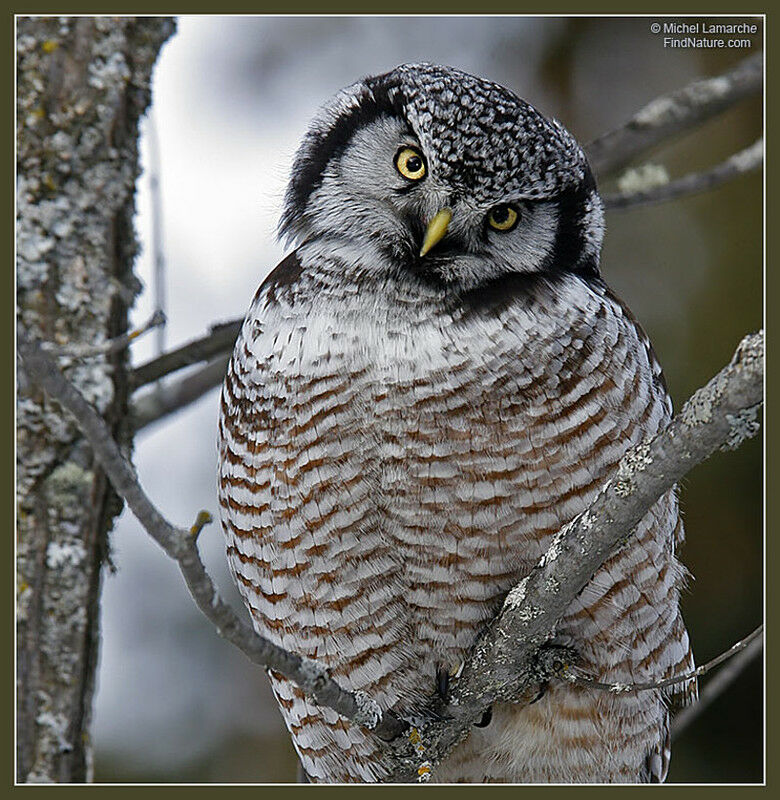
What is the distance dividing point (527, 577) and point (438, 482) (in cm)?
33

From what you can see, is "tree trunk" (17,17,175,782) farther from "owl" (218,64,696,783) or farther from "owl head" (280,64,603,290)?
"owl head" (280,64,603,290)

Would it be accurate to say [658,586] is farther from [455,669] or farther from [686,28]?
[686,28]

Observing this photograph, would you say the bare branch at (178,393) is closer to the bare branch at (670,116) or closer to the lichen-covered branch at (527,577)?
the lichen-covered branch at (527,577)

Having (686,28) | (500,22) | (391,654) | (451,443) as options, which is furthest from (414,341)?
(500,22)

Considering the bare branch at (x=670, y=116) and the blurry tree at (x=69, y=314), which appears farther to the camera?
the bare branch at (x=670, y=116)

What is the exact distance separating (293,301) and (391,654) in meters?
0.99

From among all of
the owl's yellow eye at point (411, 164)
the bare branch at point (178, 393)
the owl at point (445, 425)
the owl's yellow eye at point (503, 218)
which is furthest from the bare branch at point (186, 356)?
the owl's yellow eye at point (503, 218)

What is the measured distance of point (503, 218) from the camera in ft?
8.51

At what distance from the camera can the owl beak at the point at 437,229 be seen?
243 centimetres

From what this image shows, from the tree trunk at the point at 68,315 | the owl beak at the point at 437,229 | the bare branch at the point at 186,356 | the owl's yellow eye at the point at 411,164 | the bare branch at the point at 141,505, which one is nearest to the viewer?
the bare branch at the point at 141,505

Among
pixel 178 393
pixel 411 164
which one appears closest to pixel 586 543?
pixel 411 164

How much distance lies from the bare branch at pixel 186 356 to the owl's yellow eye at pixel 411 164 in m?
0.87

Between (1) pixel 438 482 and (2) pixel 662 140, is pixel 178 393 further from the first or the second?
(2) pixel 662 140

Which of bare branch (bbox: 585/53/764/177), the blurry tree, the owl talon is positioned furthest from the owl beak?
bare branch (bbox: 585/53/764/177)
